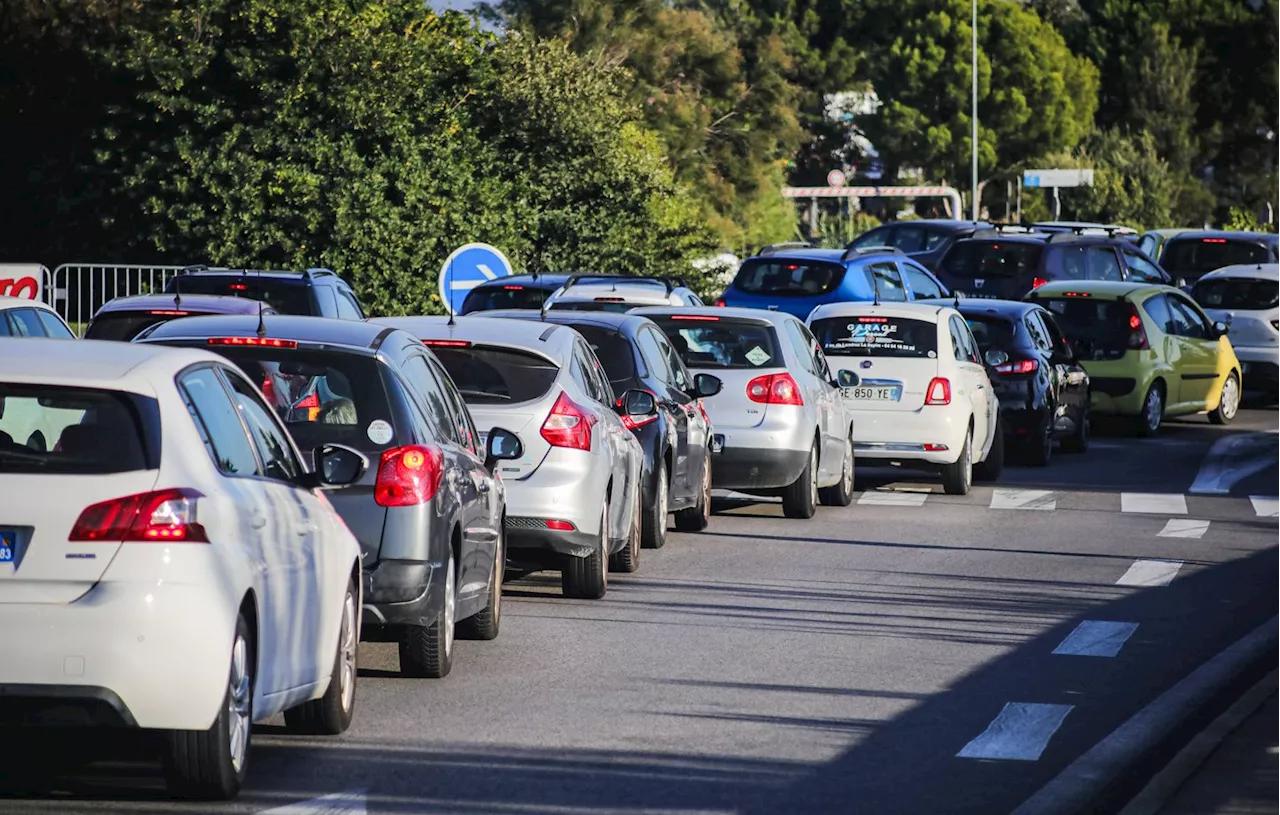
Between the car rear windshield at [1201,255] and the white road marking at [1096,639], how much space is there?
27.0 metres

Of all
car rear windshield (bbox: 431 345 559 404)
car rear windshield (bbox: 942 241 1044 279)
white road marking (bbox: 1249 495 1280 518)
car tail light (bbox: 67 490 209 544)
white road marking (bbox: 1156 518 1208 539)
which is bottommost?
white road marking (bbox: 1249 495 1280 518)

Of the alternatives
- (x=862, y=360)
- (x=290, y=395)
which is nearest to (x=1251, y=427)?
(x=862, y=360)

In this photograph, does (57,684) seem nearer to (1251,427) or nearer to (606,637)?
(606,637)

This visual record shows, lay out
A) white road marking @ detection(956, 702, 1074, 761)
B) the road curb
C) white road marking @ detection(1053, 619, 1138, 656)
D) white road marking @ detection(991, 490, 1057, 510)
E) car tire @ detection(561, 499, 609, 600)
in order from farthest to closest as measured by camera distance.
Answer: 1. white road marking @ detection(991, 490, 1057, 510)
2. car tire @ detection(561, 499, 609, 600)
3. white road marking @ detection(1053, 619, 1138, 656)
4. white road marking @ detection(956, 702, 1074, 761)
5. the road curb

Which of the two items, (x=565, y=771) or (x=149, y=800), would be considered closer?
(x=149, y=800)

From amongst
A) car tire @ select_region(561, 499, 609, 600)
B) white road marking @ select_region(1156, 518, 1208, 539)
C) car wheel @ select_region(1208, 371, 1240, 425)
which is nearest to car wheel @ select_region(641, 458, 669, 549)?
car tire @ select_region(561, 499, 609, 600)

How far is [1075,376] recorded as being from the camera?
83.7ft

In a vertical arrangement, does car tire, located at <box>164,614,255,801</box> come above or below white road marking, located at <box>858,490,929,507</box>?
above

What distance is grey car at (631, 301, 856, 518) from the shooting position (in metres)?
18.2

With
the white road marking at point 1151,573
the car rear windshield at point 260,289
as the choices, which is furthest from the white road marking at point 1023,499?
the car rear windshield at point 260,289

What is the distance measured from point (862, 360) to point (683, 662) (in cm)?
1015

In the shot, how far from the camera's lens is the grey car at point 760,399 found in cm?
1819

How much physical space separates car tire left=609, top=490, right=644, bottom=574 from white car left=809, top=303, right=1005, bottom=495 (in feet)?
19.9

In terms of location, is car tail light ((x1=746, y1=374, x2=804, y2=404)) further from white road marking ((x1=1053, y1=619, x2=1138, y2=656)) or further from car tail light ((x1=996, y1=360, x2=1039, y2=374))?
car tail light ((x1=996, y1=360, x2=1039, y2=374))
